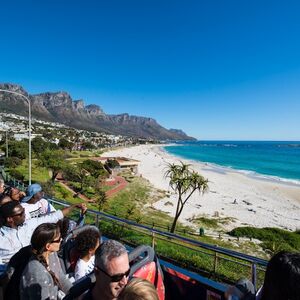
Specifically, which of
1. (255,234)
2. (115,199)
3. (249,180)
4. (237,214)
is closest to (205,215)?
(237,214)

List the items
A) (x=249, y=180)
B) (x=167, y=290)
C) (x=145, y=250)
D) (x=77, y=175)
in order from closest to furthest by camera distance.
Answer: (x=145, y=250)
(x=167, y=290)
(x=77, y=175)
(x=249, y=180)

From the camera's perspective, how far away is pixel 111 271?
2035mm

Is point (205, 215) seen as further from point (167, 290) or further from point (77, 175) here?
point (167, 290)

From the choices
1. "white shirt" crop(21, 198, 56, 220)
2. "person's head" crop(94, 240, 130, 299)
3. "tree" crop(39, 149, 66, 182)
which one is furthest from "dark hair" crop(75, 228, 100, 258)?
"tree" crop(39, 149, 66, 182)

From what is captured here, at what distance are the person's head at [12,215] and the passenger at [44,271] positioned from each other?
0.87 m

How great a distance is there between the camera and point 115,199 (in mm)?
29469

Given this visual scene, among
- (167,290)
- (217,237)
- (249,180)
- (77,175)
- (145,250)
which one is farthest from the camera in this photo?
(249,180)

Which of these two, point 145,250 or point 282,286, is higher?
point 282,286

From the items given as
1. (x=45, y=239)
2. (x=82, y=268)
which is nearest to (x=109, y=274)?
(x=45, y=239)

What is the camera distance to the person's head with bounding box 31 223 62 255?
8.64 ft

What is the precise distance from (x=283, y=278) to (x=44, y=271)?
6.32 ft

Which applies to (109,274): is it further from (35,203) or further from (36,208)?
(35,203)

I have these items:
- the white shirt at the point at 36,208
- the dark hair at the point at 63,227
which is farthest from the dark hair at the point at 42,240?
the white shirt at the point at 36,208

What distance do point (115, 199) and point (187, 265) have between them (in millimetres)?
21549
